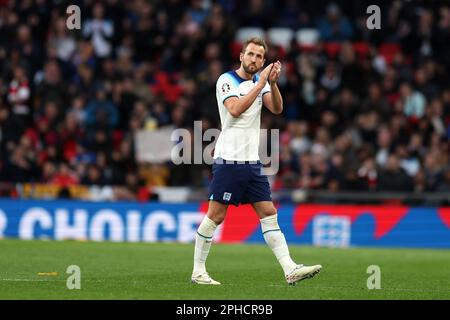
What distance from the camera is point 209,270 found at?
14.2 meters

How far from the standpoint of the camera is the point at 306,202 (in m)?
22.7

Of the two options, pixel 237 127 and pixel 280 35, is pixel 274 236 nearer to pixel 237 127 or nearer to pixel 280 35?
pixel 237 127

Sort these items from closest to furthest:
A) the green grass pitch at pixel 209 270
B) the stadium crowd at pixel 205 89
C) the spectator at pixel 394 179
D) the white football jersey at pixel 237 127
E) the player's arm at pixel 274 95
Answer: the green grass pitch at pixel 209 270
the player's arm at pixel 274 95
the white football jersey at pixel 237 127
the spectator at pixel 394 179
the stadium crowd at pixel 205 89

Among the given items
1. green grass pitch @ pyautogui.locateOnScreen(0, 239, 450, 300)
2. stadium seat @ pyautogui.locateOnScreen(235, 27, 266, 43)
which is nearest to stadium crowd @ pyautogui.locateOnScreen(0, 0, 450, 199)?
stadium seat @ pyautogui.locateOnScreen(235, 27, 266, 43)

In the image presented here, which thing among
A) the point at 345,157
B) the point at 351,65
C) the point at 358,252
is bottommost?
the point at 358,252

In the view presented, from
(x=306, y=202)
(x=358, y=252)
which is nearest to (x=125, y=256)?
(x=358, y=252)

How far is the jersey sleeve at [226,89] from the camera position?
11773 millimetres

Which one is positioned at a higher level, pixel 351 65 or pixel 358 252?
pixel 351 65

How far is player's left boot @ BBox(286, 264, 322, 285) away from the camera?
37.4 ft

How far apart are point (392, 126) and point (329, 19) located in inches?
155

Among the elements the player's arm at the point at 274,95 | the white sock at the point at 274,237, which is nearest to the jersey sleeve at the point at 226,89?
the player's arm at the point at 274,95

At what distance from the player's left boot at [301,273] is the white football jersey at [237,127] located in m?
1.27

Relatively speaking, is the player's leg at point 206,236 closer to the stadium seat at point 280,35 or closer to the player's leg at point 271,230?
the player's leg at point 271,230
